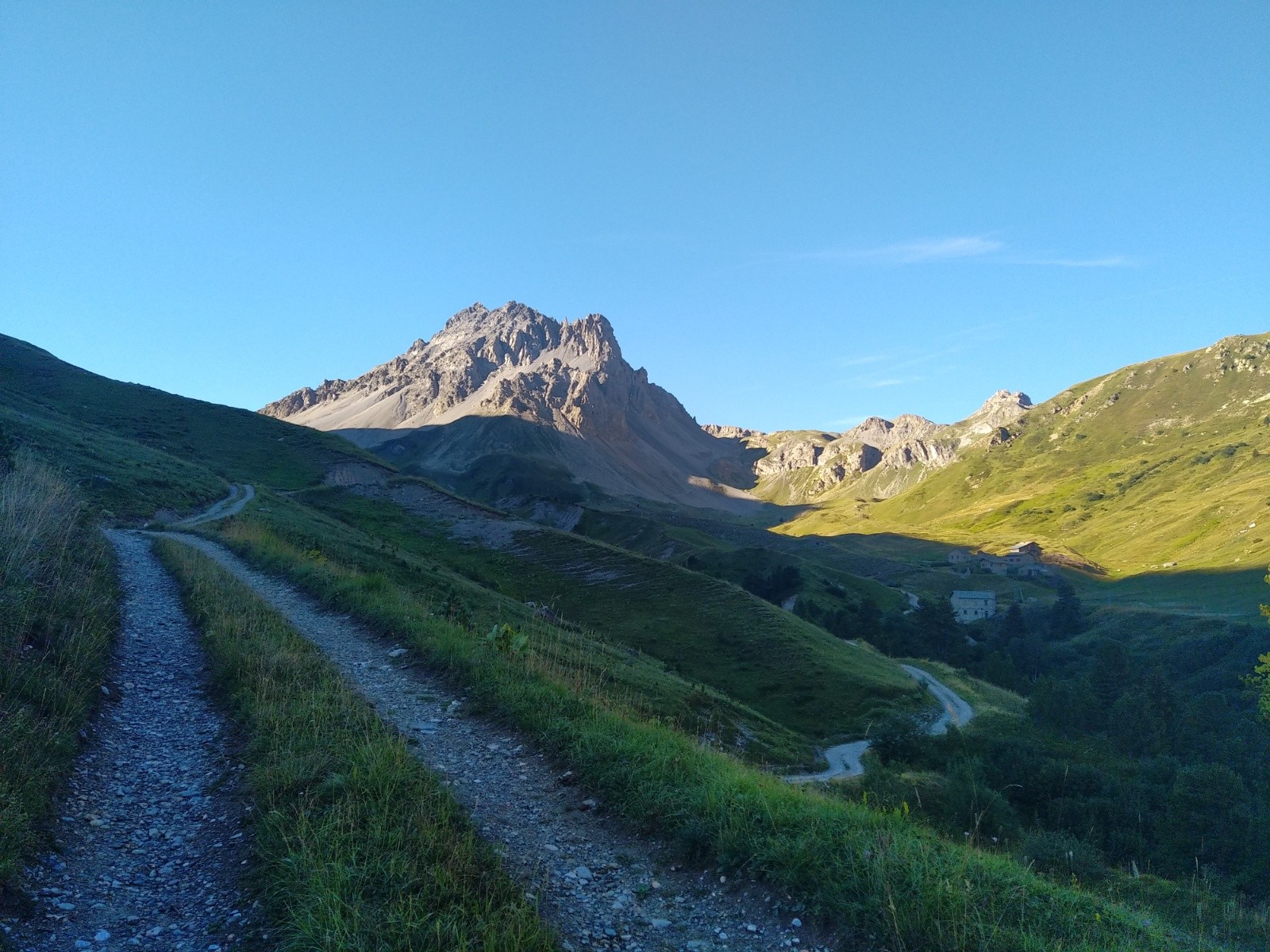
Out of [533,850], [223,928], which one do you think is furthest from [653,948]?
[223,928]

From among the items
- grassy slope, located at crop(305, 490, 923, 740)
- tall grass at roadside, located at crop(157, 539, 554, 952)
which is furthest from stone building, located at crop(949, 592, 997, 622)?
tall grass at roadside, located at crop(157, 539, 554, 952)

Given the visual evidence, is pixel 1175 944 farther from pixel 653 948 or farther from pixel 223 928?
pixel 223 928

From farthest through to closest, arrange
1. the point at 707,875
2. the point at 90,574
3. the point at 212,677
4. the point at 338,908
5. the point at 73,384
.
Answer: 1. the point at 73,384
2. the point at 90,574
3. the point at 212,677
4. the point at 707,875
5. the point at 338,908

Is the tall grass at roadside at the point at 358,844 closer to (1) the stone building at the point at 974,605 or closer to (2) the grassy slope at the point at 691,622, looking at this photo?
(2) the grassy slope at the point at 691,622

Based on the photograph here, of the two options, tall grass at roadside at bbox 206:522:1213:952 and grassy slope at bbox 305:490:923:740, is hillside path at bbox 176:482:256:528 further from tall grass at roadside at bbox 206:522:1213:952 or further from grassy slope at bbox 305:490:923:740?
tall grass at roadside at bbox 206:522:1213:952

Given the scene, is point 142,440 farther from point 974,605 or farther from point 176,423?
point 974,605

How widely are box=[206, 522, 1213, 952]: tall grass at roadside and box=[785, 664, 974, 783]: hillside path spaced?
17.5m

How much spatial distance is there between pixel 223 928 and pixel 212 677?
9.20m

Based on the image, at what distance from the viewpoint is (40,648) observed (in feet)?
42.5

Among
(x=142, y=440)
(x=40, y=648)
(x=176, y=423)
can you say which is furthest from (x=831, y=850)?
(x=176, y=423)

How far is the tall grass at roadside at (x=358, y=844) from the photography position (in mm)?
6375

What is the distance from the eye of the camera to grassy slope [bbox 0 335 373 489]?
11425 centimetres

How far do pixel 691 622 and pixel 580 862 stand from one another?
67.5 metres

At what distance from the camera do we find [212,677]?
14656 mm
